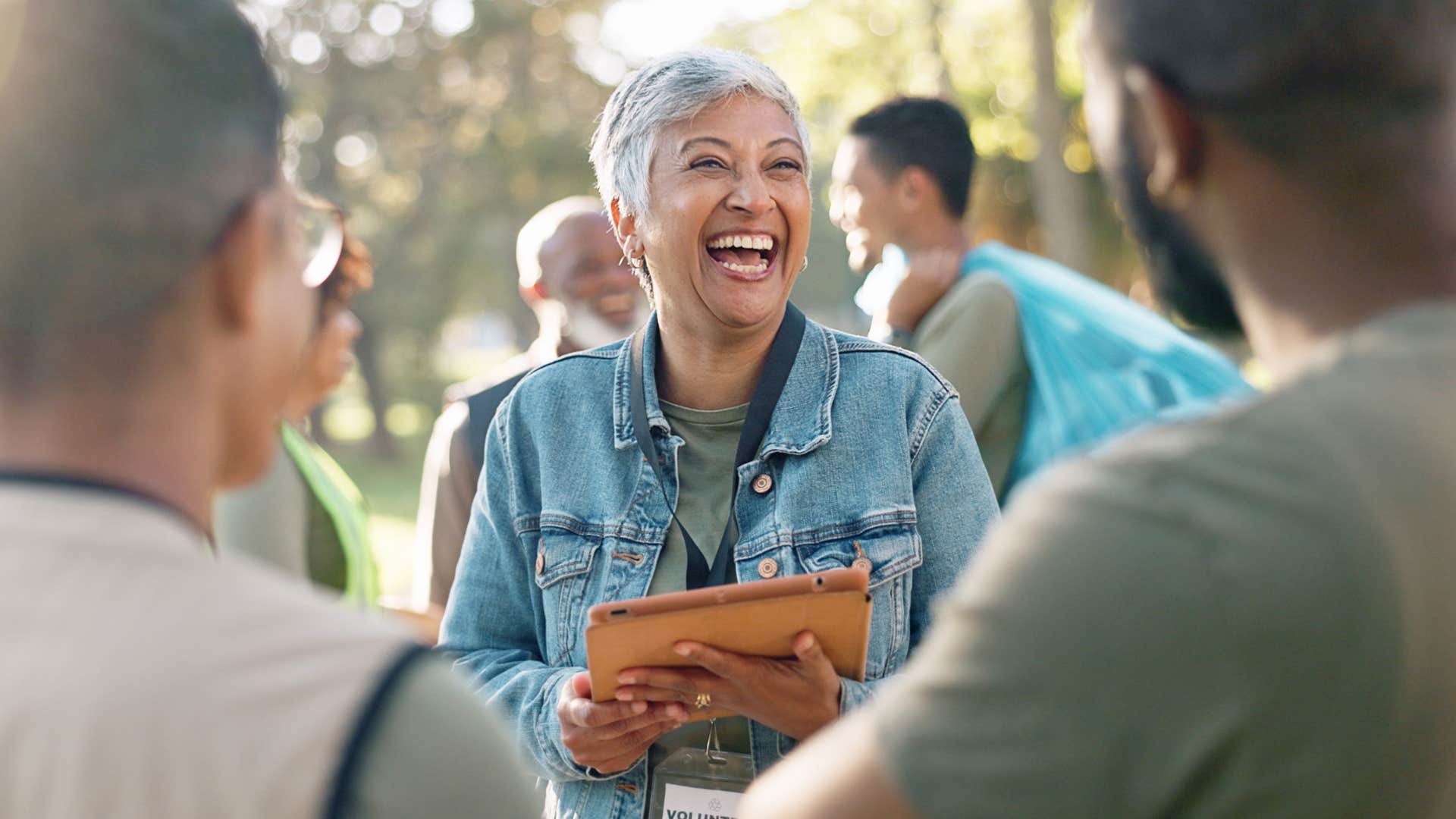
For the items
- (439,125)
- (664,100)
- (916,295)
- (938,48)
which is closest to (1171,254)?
(664,100)

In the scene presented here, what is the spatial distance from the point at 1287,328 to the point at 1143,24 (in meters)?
0.32

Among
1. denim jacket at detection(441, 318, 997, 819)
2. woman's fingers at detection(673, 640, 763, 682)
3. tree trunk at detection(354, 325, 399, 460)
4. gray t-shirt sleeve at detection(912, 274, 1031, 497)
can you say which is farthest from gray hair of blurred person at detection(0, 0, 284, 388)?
tree trunk at detection(354, 325, 399, 460)

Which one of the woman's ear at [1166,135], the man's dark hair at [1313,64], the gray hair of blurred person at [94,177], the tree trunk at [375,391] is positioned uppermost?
the man's dark hair at [1313,64]

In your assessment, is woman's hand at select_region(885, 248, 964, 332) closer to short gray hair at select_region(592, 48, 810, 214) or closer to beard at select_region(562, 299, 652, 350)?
beard at select_region(562, 299, 652, 350)

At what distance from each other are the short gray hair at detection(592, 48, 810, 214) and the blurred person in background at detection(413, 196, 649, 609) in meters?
1.43

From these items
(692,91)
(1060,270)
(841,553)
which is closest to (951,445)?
(841,553)

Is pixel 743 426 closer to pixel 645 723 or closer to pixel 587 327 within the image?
pixel 645 723

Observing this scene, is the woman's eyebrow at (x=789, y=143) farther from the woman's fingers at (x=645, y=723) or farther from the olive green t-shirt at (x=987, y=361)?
the woman's fingers at (x=645, y=723)

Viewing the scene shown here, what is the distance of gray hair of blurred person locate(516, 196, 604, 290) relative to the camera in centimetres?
502

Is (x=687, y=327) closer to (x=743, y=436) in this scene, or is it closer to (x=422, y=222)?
(x=743, y=436)

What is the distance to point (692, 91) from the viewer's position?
9.16 ft

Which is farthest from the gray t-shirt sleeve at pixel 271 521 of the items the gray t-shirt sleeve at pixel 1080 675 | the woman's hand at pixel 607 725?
the gray t-shirt sleeve at pixel 1080 675

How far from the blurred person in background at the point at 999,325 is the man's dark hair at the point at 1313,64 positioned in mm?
2183

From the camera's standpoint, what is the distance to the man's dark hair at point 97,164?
3.56 ft
